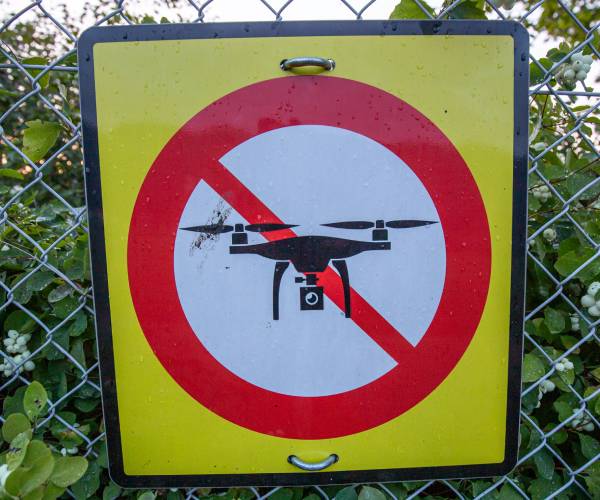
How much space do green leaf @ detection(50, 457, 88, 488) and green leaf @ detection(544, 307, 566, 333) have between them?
82 cm

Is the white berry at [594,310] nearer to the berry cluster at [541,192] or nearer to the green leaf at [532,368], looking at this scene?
the green leaf at [532,368]

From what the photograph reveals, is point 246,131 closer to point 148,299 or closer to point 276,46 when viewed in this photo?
point 276,46

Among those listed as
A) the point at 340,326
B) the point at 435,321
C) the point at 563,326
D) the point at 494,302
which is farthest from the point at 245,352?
the point at 563,326

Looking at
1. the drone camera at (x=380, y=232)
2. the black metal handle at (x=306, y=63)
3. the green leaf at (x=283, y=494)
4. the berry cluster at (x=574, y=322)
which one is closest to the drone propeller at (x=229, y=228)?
the drone camera at (x=380, y=232)

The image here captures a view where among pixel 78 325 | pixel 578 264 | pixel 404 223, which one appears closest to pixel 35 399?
pixel 78 325

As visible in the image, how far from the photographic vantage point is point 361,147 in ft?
2.27

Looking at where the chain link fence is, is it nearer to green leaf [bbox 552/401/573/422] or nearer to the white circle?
green leaf [bbox 552/401/573/422]

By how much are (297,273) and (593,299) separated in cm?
54

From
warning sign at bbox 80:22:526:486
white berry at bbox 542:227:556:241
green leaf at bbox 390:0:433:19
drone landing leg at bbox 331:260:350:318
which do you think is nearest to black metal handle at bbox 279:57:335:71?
warning sign at bbox 80:22:526:486

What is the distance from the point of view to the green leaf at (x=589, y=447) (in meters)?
0.83

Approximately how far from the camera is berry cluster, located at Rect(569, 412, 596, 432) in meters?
0.84

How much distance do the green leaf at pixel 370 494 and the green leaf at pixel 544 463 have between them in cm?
31

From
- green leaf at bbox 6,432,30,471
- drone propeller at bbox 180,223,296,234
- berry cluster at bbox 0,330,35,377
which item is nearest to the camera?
green leaf at bbox 6,432,30,471

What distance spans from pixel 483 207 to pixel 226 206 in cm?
41
